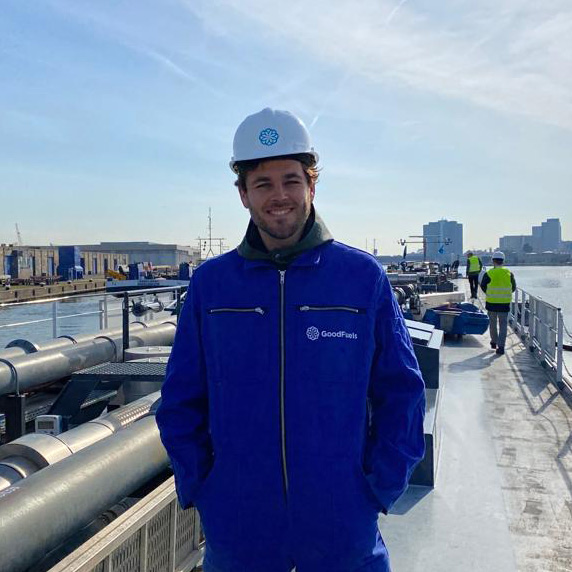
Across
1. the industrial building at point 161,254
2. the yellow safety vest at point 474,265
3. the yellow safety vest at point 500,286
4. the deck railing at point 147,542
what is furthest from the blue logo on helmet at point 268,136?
the industrial building at point 161,254

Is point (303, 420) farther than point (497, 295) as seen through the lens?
No

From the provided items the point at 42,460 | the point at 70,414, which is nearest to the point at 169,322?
the point at 70,414

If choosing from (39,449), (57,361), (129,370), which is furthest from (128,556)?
(57,361)

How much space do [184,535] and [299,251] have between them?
1.93 meters

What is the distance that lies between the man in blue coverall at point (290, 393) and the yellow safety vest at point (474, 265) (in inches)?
709

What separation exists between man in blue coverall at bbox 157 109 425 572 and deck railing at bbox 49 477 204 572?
0.59 m

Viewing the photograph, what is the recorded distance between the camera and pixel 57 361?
5848 mm

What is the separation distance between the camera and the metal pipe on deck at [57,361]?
5.23m

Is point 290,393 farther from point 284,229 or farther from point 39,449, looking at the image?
point 39,449

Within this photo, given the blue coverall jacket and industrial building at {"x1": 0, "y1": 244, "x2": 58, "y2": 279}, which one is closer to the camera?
the blue coverall jacket

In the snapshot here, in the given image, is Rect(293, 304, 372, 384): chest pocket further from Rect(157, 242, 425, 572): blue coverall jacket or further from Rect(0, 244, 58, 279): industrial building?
Rect(0, 244, 58, 279): industrial building

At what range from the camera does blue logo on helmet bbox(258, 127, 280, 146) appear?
1.78m

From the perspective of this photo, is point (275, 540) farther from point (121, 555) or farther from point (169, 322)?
point (169, 322)

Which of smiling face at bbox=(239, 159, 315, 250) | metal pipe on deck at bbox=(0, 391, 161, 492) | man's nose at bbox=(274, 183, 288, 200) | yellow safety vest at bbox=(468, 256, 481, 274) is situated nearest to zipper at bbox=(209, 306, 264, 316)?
smiling face at bbox=(239, 159, 315, 250)
